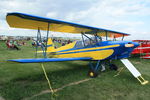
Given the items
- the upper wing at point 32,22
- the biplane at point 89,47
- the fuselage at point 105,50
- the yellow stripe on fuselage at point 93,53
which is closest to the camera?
the upper wing at point 32,22

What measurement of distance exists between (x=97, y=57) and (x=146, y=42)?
843 cm

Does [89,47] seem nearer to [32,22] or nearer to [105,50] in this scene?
[105,50]

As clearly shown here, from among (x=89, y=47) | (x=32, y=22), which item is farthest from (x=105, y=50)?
(x=32, y=22)

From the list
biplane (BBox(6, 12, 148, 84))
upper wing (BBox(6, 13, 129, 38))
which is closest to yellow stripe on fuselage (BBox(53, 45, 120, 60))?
biplane (BBox(6, 12, 148, 84))

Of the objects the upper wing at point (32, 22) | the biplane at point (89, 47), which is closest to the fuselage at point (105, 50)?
the biplane at point (89, 47)

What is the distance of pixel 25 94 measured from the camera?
3.35 metres

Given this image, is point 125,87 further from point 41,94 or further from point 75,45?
point 75,45

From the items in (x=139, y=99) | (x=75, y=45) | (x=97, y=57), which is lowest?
(x=139, y=99)

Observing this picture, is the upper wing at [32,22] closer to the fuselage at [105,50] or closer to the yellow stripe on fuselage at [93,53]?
the fuselage at [105,50]

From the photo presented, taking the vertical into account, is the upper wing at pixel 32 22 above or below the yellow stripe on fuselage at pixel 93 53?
above

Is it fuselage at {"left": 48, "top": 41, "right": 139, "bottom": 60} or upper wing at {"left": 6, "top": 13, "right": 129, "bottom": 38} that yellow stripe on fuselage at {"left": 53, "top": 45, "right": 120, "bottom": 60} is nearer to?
fuselage at {"left": 48, "top": 41, "right": 139, "bottom": 60}

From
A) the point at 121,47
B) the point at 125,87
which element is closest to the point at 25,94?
the point at 125,87

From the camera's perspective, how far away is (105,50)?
5.34m

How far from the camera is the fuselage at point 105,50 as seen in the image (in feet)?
16.6
